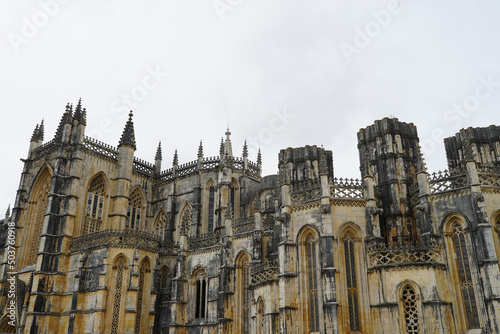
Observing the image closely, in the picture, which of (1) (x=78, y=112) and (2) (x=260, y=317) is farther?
(1) (x=78, y=112)

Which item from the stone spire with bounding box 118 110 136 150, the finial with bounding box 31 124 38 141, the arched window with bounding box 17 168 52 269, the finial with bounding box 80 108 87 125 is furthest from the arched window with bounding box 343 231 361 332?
the finial with bounding box 31 124 38 141

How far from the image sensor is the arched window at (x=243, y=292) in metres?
31.9

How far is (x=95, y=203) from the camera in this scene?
4238 centimetres

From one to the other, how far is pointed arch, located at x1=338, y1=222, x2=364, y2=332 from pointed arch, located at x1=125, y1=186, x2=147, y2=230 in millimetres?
27140

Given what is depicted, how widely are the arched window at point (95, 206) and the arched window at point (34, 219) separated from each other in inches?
175

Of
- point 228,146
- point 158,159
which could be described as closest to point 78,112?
point 158,159

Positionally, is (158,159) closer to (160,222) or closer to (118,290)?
(160,222)

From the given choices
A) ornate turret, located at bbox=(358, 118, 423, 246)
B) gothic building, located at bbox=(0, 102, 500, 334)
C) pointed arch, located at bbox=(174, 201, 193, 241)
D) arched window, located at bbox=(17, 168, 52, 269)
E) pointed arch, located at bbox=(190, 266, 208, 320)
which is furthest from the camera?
pointed arch, located at bbox=(174, 201, 193, 241)

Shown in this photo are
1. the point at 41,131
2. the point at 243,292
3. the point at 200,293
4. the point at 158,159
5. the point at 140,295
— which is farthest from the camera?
the point at 158,159

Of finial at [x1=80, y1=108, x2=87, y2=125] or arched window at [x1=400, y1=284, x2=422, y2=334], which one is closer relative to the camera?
arched window at [x1=400, y1=284, x2=422, y2=334]

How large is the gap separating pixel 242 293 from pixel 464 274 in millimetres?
15379

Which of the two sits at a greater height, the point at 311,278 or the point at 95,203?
the point at 95,203

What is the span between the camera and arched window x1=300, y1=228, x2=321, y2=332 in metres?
24.0

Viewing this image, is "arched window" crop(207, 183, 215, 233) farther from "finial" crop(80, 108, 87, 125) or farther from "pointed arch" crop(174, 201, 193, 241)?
"finial" crop(80, 108, 87, 125)
